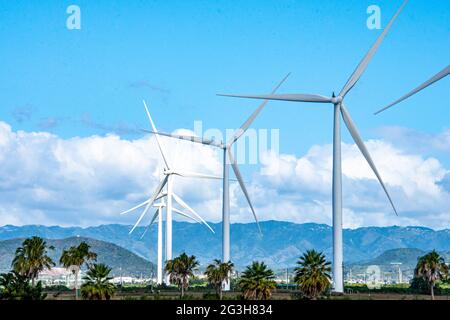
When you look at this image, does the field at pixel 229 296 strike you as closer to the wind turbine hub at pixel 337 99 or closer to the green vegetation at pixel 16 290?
the green vegetation at pixel 16 290

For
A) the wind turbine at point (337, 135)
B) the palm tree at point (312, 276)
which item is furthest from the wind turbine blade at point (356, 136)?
the palm tree at point (312, 276)

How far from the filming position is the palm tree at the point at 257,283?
349 ft

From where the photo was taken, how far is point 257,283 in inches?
4205

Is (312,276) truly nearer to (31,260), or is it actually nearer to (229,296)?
(229,296)

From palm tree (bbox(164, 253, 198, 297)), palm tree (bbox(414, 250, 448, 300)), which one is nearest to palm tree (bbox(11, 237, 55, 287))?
palm tree (bbox(164, 253, 198, 297))

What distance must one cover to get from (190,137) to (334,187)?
35272 mm

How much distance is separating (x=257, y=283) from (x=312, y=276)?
8516 mm

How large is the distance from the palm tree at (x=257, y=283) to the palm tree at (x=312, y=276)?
492 cm

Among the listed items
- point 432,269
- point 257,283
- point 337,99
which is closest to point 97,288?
point 257,283

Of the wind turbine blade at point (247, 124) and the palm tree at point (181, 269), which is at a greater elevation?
the wind turbine blade at point (247, 124)

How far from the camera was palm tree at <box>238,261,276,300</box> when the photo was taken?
4183 inches
